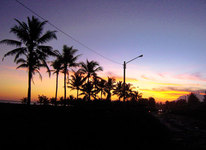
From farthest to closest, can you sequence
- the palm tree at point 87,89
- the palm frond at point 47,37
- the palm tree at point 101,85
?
the palm tree at point 101,85
the palm tree at point 87,89
the palm frond at point 47,37

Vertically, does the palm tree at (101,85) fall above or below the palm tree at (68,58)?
below

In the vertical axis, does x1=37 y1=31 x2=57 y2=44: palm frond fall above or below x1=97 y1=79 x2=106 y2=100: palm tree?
above

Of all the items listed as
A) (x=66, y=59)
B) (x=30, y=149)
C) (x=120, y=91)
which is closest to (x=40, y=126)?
(x=30, y=149)

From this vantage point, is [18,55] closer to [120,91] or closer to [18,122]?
[18,122]

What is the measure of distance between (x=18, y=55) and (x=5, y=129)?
11.5 meters

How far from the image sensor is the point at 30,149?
4.99 m

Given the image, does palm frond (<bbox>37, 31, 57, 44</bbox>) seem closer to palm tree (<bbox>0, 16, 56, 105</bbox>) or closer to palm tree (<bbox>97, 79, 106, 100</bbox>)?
palm tree (<bbox>0, 16, 56, 105</bbox>)

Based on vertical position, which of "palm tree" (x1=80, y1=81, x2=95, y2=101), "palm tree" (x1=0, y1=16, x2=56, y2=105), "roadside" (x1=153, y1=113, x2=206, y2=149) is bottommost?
"roadside" (x1=153, y1=113, x2=206, y2=149)

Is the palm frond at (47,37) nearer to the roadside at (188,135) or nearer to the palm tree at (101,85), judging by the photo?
the roadside at (188,135)

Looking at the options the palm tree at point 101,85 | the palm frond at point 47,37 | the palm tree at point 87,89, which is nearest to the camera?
the palm frond at point 47,37

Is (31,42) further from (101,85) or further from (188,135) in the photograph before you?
(101,85)

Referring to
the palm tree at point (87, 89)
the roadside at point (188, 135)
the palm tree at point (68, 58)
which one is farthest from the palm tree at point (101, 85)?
the roadside at point (188, 135)

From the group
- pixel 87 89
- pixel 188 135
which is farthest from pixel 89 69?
pixel 188 135

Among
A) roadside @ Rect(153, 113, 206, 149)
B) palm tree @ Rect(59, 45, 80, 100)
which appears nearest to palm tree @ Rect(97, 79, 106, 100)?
palm tree @ Rect(59, 45, 80, 100)
